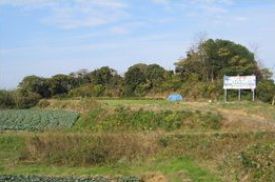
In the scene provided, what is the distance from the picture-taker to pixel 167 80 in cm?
5619

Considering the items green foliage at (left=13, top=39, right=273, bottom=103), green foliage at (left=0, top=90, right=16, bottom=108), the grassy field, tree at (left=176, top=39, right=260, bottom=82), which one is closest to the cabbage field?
the grassy field

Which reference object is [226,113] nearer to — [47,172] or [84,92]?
[47,172]

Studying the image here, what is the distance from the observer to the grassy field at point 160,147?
19.3 m

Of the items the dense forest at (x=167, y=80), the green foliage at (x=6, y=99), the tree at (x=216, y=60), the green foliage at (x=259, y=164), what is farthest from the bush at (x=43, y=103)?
the green foliage at (x=259, y=164)

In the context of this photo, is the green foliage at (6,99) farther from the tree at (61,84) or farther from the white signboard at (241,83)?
the white signboard at (241,83)

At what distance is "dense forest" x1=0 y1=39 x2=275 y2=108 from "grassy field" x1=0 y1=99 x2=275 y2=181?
555 inches

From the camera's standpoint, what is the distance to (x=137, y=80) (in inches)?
2360

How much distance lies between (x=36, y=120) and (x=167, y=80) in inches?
807

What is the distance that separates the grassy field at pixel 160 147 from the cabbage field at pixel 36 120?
1.58 m

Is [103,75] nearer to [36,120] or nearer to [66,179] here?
[36,120]

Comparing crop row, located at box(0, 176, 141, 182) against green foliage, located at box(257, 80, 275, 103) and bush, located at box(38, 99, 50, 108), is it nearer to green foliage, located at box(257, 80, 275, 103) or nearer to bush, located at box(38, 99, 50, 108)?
green foliage, located at box(257, 80, 275, 103)

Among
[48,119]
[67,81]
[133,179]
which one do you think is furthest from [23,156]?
[67,81]

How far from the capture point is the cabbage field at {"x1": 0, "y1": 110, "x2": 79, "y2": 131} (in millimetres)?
35969

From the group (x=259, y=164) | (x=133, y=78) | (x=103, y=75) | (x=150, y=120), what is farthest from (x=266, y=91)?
(x=259, y=164)
